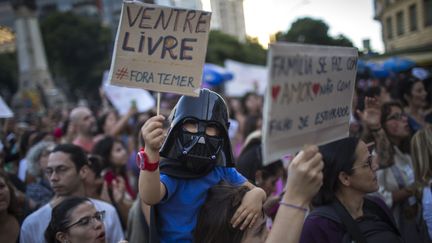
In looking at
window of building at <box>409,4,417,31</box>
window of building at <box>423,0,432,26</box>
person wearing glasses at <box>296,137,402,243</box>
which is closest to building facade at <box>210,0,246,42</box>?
person wearing glasses at <box>296,137,402,243</box>

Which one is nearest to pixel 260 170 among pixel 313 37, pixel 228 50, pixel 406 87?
pixel 406 87

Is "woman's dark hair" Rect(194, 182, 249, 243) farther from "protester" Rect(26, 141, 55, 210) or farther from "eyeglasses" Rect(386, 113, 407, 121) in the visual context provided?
"eyeglasses" Rect(386, 113, 407, 121)

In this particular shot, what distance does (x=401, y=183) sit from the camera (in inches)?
154

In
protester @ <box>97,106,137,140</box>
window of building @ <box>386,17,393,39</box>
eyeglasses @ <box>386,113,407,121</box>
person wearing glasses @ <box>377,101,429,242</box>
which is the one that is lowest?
person wearing glasses @ <box>377,101,429,242</box>

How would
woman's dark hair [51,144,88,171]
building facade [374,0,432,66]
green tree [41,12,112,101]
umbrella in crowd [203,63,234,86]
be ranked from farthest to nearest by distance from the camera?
1. green tree [41,12,112,101]
2. building facade [374,0,432,66]
3. umbrella in crowd [203,63,234,86]
4. woman's dark hair [51,144,88,171]

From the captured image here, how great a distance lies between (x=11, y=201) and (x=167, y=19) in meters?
2.05

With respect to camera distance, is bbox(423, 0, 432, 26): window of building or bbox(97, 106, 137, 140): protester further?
bbox(423, 0, 432, 26): window of building

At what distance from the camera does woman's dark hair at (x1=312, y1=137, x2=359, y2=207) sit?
2693mm

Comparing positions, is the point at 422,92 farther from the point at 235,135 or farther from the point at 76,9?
the point at 76,9

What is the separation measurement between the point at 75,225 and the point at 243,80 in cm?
1318

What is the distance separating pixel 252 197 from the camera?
7.52ft

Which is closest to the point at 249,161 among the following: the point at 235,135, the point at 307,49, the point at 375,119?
the point at 375,119

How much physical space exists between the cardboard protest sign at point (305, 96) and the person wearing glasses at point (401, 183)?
2.06m

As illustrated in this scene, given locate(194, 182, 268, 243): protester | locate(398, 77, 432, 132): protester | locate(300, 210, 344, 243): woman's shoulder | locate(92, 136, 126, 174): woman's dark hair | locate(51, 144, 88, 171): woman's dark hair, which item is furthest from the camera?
locate(398, 77, 432, 132): protester
